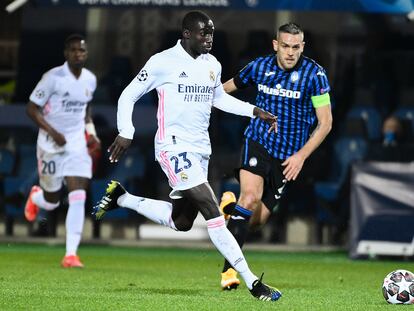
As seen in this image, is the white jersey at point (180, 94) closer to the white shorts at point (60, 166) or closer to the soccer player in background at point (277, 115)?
the soccer player in background at point (277, 115)

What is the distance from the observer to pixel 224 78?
58.6 feet

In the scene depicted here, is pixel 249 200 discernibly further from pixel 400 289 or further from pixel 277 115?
pixel 400 289

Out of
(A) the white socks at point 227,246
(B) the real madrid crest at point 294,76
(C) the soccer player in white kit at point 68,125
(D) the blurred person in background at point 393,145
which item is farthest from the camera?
(D) the blurred person in background at point 393,145

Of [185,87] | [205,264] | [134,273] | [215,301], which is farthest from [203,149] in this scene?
[205,264]

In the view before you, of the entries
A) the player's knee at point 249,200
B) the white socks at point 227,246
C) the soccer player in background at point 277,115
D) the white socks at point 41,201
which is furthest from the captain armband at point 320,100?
the white socks at point 41,201

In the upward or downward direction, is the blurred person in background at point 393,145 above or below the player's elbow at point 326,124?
below

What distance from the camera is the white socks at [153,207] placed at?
10.8 m

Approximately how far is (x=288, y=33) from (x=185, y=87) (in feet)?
4.74

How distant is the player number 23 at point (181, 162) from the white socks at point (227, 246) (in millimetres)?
458

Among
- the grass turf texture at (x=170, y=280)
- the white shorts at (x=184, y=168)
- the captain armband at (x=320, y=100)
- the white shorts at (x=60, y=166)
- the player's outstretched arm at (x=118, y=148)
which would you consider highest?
the captain armband at (x=320, y=100)

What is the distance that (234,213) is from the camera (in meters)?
11.3

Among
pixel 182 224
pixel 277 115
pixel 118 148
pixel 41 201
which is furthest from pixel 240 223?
pixel 41 201

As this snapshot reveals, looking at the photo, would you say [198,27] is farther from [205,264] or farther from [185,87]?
[205,264]

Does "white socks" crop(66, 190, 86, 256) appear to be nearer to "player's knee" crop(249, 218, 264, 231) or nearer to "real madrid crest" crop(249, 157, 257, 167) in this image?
"player's knee" crop(249, 218, 264, 231)
